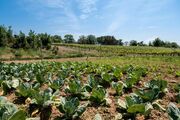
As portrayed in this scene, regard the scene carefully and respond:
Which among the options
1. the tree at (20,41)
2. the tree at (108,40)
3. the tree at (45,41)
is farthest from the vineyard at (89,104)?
the tree at (108,40)

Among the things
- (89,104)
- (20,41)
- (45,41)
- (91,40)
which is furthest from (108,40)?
(89,104)

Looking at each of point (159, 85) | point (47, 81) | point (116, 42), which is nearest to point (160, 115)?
point (159, 85)

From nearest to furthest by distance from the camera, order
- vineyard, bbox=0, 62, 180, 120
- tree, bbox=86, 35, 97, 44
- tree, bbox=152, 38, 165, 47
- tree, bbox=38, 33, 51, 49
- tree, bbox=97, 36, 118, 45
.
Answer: vineyard, bbox=0, 62, 180, 120, tree, bbox=38, 33, 51, 49, tree, bbox=152, 38, 165, 47, tree, bbox=86, 35, 97, 44, tree, bbox=97, 36, 118, 45

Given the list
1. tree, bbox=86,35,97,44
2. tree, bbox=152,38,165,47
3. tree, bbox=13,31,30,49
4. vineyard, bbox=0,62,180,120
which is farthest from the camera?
tree, bbox=86,35,97,44

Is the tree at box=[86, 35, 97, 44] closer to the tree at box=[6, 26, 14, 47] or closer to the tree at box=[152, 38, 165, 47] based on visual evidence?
the tree at box=[152, 38, 165, 47]

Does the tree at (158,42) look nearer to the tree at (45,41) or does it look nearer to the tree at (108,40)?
the tree at (108,40)

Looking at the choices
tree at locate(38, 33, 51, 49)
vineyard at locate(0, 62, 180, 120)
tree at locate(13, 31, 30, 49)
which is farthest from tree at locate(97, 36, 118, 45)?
vineyard at locate(0, 62, 180, 120)

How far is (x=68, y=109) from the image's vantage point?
5.59 m

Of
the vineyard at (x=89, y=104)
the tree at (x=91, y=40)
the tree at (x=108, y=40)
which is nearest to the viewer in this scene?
the vineyard at (x=89, y=104)

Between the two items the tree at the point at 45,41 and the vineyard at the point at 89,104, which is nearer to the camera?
the vineyard at the point at 89,104

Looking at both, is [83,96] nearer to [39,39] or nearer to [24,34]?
[24,34]

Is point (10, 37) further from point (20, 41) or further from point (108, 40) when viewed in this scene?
point (108, 40)

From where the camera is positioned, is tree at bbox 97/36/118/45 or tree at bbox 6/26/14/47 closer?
tree at bbox 6/26/14/47

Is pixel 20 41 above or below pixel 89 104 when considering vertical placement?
above
